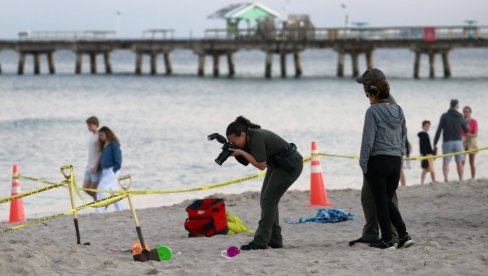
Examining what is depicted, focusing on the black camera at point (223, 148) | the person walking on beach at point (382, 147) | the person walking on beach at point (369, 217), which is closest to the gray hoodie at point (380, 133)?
the person walking on beach at point (382, 147)

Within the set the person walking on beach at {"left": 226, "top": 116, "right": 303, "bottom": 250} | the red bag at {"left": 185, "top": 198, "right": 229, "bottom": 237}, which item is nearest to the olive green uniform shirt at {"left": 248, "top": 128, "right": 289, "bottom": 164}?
the person walking on beach at {"left": 226, "top": 116, "right": 303, "bottom": 250}

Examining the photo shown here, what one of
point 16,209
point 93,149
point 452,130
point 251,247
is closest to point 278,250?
point 251,247

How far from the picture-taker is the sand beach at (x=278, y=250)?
7.59 metres

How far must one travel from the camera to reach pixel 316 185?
13.1m

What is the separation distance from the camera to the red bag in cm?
1017

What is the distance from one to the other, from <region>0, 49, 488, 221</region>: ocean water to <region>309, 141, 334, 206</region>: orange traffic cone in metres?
3.64

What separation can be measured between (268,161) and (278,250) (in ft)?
2.77

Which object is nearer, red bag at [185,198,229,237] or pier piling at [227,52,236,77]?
red bag at [185,198,229,237]

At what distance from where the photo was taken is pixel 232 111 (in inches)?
1753

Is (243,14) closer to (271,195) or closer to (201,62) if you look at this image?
(201,62)

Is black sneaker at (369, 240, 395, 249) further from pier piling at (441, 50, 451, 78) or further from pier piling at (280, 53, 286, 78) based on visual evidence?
pier piling at (280, 53, 286, 78)

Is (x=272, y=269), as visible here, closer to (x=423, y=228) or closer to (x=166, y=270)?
(x=166, y=270)

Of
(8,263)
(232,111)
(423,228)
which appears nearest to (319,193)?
(423,228)

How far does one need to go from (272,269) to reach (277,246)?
4.35 feet
